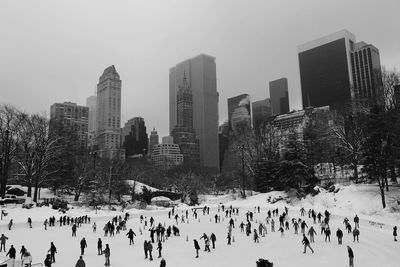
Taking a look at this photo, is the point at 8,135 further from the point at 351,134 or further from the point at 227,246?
the point at 351,134

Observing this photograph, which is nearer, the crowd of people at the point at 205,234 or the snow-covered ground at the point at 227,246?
the crowd of people at the point at 205,234

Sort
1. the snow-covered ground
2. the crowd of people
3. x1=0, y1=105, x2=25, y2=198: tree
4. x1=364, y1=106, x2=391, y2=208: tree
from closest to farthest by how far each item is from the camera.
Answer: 1. the crowd of people
2. the snow-covered ground
3. x1=364, y1=106, x2=391, y2=208: tree
4. x1=0, y1=105, x2=25, y2=198: tree

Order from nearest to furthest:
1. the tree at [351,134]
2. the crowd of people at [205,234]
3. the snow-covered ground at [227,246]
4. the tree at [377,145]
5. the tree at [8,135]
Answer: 1. the crowd of people at [205,234]
2. the snow-covered ground at [227,246]
3. the tree at [377,145]
4. the tree at [8,135]
5. the tree at [351,134]

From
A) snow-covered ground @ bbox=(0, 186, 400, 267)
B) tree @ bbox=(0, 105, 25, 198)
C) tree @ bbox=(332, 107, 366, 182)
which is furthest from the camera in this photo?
tree @ bbox=(332, 107, 366, 182)

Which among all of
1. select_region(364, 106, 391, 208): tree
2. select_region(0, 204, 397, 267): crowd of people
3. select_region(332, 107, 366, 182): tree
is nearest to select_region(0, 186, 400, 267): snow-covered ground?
select_region(0, 204, 397, 267): crowd of people

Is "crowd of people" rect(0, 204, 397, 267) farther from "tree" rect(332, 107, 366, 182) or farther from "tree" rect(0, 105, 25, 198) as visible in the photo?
"tree" rect(0, 105, 25, 198)

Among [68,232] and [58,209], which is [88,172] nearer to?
[58,209]

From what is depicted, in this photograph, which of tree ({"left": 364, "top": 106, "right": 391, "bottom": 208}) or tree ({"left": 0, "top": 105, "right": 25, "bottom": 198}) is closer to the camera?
tree ({"left": 364, "top": 106, "right": 391, "bottom": 208})

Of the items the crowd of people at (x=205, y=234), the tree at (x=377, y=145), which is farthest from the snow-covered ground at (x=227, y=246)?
the tree at (x=377, y=145)

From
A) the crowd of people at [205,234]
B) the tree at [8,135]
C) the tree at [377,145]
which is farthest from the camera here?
the tree at [8,135]

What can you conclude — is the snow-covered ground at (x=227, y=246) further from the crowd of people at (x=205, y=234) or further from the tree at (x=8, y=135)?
the tree at (x=8, y=135)
